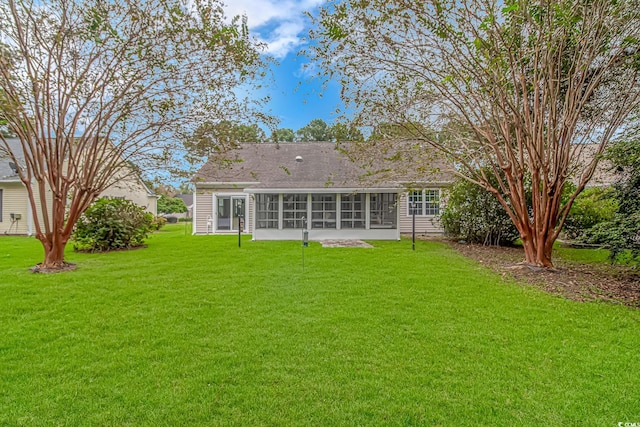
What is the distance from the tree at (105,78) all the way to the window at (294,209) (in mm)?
5300

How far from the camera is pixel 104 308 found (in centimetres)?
471

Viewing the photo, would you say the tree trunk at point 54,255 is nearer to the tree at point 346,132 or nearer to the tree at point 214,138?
the tree at point 214,138

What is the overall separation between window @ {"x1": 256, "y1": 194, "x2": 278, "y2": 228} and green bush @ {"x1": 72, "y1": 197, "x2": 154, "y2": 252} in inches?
166

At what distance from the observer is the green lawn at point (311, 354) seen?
2.41 meters

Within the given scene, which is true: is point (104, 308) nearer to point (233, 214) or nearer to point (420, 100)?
point (420, 100)

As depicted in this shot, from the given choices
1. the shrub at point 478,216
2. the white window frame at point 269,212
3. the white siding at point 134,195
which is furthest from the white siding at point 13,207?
the shrub at point 478,216

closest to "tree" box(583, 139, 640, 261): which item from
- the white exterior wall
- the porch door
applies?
the white exterior wall

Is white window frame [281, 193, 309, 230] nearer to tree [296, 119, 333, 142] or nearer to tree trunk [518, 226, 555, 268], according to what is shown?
tree trunk [518, 226, 555, 268]

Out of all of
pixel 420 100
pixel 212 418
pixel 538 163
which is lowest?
pixel 212 418

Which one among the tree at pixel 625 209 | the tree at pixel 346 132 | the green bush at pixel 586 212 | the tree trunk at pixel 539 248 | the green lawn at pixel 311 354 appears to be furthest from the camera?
the green bush at pixel 586 212

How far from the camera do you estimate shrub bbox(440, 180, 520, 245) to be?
36.3 ft

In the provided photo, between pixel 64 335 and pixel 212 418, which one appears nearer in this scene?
pixel 212 418

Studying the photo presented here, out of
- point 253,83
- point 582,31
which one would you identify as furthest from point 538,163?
point 253,83

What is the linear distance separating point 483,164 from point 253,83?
7652mm
